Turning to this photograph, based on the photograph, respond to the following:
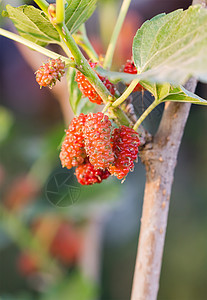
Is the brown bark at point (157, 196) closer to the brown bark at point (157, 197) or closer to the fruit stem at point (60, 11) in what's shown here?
the brown bark at point (157, 197)

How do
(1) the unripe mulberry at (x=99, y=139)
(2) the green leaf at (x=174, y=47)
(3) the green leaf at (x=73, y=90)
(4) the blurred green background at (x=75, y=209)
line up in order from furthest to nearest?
(4) the blurred green background at (x=75, y=209) < (3) the green leaf at (x=73, y=90) < (1) the unripe mulberry at (x=99, y=139) < (2) the green leaf at (x=174, y=47)

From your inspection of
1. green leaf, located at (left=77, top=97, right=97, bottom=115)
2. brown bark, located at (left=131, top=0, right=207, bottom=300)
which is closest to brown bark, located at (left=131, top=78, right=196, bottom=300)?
brown bark, located at (left=131, top=0, right=207, bottom=300)

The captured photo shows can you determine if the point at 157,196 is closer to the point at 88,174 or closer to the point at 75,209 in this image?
the point at 88,174

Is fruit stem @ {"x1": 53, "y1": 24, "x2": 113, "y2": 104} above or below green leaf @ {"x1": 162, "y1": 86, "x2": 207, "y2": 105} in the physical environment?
above

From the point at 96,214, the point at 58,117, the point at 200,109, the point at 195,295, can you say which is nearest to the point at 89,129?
the point at 96,214

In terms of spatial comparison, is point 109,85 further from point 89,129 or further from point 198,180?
point 198,180

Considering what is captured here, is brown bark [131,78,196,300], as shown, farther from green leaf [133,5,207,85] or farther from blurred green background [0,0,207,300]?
blurred green background [0,0,207,300]

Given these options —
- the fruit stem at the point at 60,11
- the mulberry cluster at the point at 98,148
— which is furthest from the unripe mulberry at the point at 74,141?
the fruit stem at the point at 60,11
